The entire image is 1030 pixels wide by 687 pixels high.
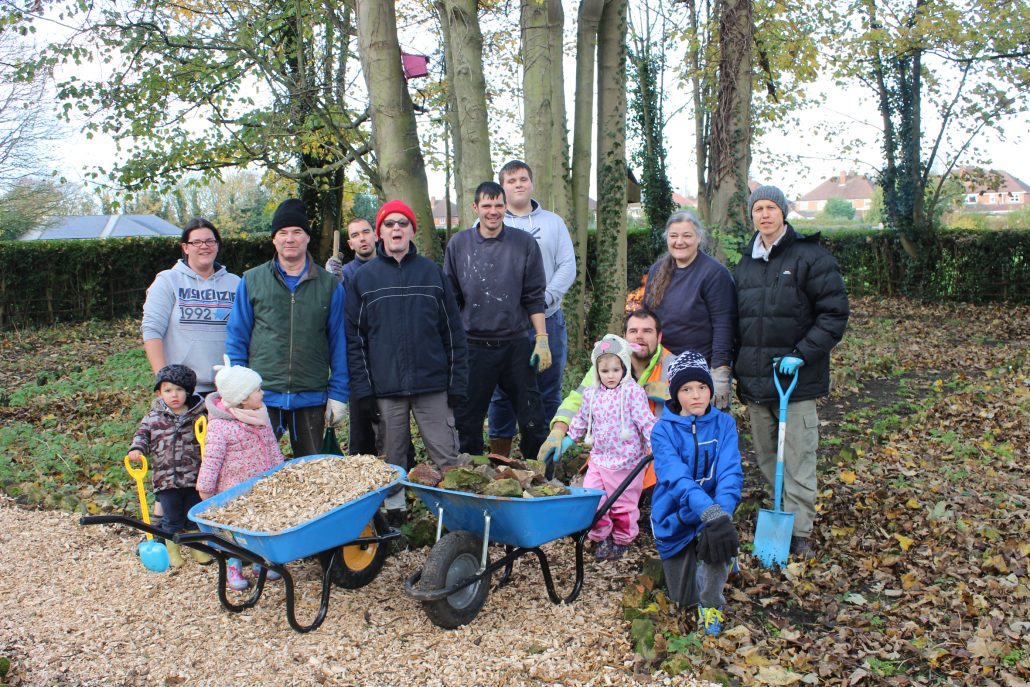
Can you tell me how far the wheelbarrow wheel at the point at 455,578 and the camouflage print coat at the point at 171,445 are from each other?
5.07 ft

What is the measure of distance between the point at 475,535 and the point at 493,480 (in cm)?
25

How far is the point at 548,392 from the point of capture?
5.16 m

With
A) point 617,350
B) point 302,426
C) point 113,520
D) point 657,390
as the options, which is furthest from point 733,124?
point 113,520

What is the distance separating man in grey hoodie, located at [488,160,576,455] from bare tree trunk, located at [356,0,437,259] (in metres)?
1.46

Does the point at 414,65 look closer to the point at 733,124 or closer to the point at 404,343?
the point at 733,124

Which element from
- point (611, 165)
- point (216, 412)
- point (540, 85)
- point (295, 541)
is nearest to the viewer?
point (295, 541)

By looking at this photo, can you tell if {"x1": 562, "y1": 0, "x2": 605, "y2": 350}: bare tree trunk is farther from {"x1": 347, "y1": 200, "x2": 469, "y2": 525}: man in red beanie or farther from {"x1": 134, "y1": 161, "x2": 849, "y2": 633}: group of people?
{"x1": 347, "y1": 200, "x2": 469, "y2": 525}: man in red beanie

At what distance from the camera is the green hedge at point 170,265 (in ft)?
45.5

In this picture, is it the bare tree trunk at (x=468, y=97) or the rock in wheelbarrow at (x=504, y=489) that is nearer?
the rock in wheelbarrow at (x=504, y=489)

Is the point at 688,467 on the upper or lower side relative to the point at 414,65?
lower

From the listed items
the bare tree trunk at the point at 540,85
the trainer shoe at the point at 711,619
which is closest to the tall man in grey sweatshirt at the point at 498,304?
the trainer shoe at the point at 711,619

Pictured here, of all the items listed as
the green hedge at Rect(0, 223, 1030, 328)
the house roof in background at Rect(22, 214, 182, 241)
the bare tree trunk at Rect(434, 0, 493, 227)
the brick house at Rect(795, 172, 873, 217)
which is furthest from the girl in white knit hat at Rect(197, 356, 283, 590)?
the brick house at Rect(795, 172, 873, 217)

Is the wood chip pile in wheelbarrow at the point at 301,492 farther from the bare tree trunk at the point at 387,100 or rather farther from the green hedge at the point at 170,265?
the green hedge at the point at 170,265

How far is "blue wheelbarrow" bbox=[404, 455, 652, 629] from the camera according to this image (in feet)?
10.8
